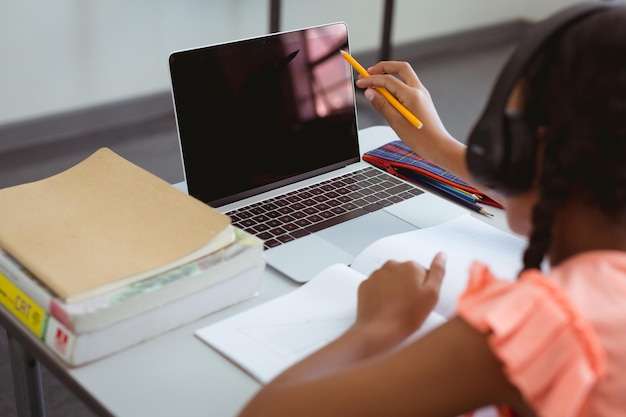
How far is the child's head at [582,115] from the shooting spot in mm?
636

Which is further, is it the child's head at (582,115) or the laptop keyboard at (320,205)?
the laptop keyboard at (320,205)

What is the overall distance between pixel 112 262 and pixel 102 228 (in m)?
0.08

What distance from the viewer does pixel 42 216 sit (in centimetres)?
96

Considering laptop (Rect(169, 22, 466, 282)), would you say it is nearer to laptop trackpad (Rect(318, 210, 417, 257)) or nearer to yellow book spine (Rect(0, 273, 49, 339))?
laptop trackpad (Rect(318, 210, 417, 257))

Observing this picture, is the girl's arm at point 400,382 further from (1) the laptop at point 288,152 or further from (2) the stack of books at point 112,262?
(1) the laptop at point 288,152

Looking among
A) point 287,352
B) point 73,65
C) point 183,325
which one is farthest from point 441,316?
point 73,65

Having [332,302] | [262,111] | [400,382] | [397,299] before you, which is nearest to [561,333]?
[400,382]

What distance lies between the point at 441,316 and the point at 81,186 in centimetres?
48

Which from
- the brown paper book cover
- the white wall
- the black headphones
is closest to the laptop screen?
the brown paper book cover

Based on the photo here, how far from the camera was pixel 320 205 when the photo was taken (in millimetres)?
1236

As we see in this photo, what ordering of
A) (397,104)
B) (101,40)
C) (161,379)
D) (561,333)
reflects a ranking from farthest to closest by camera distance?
(101,40)
(397,104)
(161,379)
(561,333)

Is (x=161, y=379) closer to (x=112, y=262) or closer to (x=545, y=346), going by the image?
(x=112, y=262)

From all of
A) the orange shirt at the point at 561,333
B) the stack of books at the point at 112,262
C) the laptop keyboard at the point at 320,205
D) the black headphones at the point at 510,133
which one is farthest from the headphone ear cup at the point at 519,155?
the laptop keyboard at the point at 320,205

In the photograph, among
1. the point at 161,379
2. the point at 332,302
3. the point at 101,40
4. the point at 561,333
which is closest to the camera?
the point at 561,333
